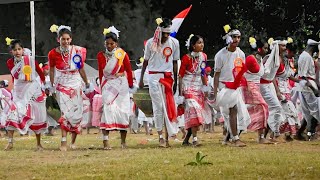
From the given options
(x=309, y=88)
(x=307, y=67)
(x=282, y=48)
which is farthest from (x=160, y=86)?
(x=309, y=88)

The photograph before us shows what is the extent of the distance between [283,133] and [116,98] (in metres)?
3.98

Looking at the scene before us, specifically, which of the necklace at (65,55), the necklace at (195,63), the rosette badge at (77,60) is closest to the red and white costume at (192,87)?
the necklace at (195,63)

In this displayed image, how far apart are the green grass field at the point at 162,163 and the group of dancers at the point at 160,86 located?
2.22 ft

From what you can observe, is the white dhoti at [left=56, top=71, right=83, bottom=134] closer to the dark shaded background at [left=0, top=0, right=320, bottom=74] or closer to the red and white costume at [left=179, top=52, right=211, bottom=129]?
the red and white costume at [left=179, top=52, right=211, bottom=129]

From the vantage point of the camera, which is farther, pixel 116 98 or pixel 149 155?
pixel 116 98

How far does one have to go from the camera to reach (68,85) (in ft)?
47.6

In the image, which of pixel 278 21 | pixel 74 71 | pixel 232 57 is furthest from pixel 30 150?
pixel 278 21

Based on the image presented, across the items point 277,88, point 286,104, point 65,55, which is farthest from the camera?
point 286,104

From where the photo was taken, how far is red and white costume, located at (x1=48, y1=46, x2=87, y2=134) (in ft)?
47.5

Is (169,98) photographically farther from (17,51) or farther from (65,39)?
(17,51)

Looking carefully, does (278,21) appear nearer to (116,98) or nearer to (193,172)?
(116,98)

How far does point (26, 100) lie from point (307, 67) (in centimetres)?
534

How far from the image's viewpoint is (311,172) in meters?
10.4

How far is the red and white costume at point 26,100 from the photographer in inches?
598
